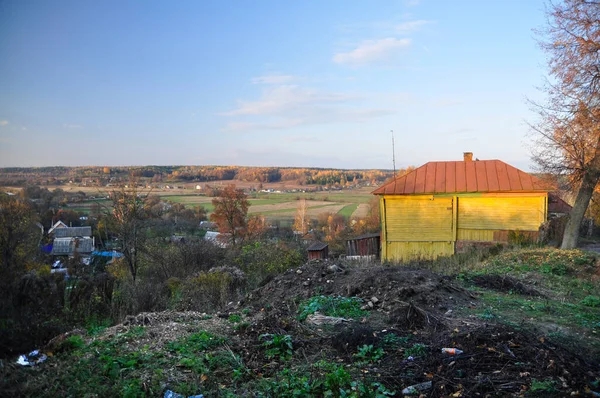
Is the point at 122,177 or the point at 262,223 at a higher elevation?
the point at 122,177

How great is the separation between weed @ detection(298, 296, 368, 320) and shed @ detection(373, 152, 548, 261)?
456 inches

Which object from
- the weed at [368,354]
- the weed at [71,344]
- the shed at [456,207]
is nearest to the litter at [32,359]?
the weed at [71,344]

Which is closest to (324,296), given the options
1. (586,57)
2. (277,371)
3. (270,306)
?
(270,306)

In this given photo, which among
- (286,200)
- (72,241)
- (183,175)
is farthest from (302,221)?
(72,241)

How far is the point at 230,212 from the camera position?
127ft

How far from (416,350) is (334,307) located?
7.62 feet

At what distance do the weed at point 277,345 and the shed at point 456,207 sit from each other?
13.9 metres

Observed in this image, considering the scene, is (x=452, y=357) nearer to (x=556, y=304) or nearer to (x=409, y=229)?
(x=556, y=304)

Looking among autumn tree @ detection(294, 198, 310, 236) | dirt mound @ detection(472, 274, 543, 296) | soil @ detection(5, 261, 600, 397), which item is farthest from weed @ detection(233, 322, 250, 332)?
autumn tree @ detection(294, 198, 310, 236)

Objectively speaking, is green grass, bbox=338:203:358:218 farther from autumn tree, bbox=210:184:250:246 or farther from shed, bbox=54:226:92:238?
shed, bbox=54:226:92:238

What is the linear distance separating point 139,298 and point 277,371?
243 inches

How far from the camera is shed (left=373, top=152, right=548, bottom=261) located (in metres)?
19.0

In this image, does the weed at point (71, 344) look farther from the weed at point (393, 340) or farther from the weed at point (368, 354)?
the weed at point (393, 340)

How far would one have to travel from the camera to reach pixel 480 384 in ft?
13.3
